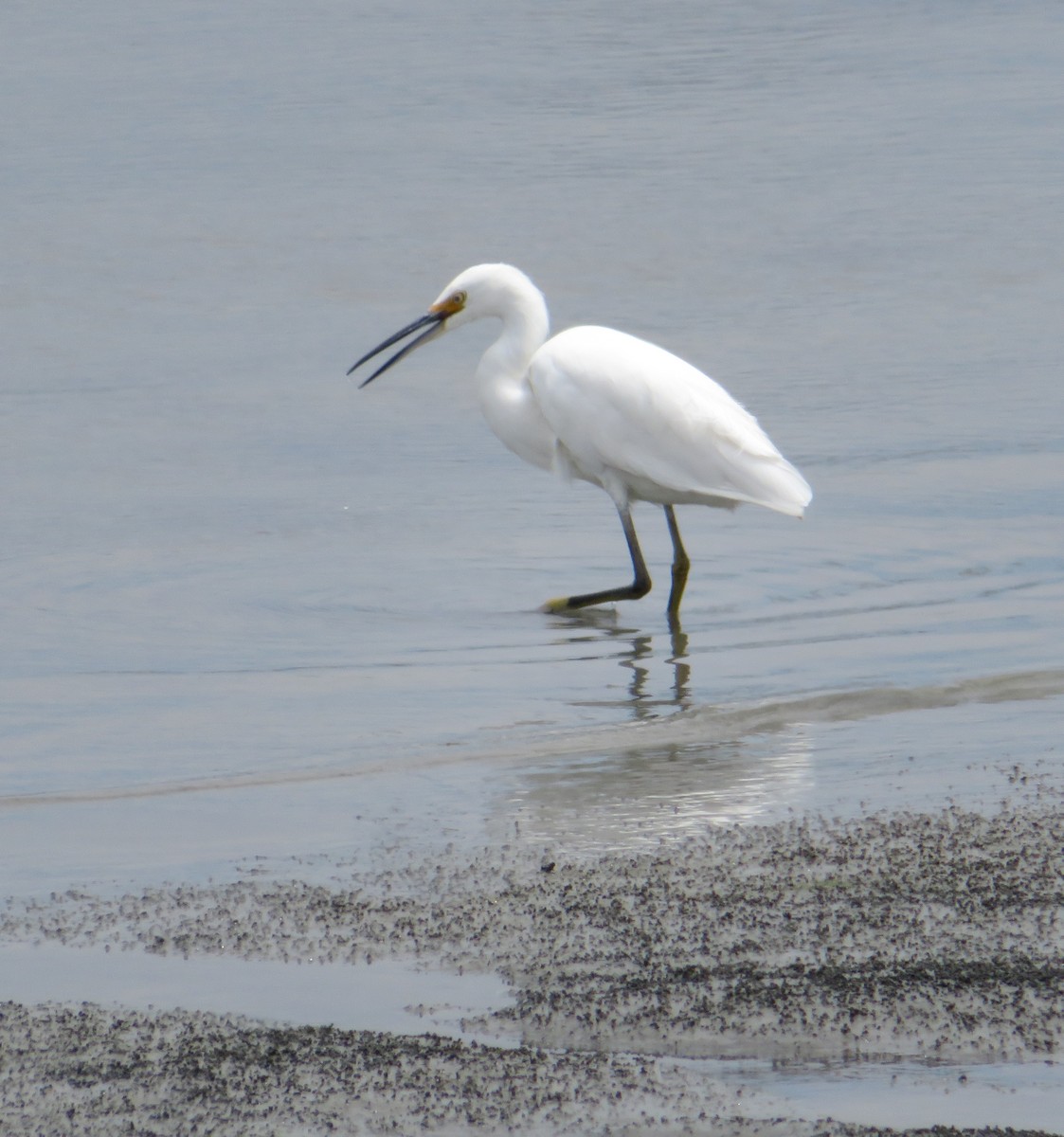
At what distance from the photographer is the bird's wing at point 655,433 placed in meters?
8.32

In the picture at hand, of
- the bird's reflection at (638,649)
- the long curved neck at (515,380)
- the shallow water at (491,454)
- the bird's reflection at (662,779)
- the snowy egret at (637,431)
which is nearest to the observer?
the bird's reflection at (662,779)

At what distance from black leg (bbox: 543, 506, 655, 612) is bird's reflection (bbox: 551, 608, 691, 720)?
0.04m

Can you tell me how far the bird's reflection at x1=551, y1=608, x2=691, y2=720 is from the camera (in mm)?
6383

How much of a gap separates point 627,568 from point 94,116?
15.0 m

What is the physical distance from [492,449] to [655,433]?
2.57 metres

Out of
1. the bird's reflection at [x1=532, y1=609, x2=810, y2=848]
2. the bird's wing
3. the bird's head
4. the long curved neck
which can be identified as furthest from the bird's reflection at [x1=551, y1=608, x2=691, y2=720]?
the bird's head

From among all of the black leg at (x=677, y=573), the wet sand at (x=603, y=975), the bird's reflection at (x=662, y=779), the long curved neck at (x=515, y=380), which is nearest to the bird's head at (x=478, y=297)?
the long curved neck at (x=515, y=380)

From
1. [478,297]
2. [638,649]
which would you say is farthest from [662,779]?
[478,297]

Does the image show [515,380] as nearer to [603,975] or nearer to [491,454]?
[491,454]

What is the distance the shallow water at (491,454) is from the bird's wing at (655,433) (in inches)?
16.4

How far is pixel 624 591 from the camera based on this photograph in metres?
8.05

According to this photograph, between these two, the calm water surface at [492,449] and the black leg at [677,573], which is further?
the black leg at [677,573]

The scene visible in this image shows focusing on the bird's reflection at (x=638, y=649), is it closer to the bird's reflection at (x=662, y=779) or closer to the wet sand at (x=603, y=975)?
the bird's reflection at (x=662, y=779)

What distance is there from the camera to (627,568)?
869cm
